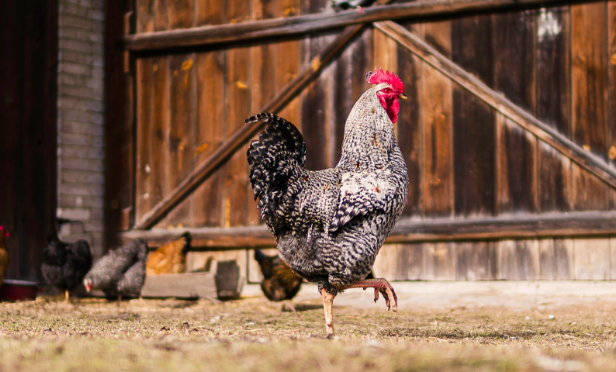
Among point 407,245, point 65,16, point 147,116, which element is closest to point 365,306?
point 407,245

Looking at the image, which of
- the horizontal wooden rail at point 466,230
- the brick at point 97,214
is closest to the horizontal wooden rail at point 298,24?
the brick at point 97,214

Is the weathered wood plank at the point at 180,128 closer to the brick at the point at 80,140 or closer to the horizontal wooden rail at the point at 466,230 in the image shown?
the horizontal wooden rail at the point at 466,230

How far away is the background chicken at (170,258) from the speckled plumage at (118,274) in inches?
17.3

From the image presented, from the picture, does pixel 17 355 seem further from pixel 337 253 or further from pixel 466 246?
pixel 466 246

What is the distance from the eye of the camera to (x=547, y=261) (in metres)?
7.97

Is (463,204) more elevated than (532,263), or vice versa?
(463,204)

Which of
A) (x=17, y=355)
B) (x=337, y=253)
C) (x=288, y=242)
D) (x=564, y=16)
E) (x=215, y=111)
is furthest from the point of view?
(x=215, y=111)

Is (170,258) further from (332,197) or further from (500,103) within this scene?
(500,103)

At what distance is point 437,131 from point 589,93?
1.87 meters

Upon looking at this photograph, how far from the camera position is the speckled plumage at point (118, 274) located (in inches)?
330

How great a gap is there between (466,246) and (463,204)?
0.53 metres

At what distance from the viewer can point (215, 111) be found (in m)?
9.88

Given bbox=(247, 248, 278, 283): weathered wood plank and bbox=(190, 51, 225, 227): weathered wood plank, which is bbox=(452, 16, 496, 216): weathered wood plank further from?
bbox=(190, 51, 225, 227): weathered wood plank

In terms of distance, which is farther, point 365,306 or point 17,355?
point 365,306
